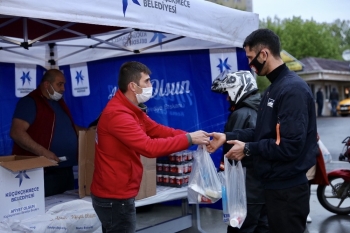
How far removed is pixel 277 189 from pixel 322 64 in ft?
121

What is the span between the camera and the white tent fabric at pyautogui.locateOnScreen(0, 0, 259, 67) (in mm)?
3449

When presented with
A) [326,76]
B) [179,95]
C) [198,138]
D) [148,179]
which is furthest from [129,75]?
[326,76]

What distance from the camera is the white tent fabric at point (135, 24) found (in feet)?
11.3

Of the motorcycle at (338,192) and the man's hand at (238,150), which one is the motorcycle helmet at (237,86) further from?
the motorcycle at (338,192)

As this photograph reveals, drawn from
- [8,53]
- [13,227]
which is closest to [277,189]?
[13,227]

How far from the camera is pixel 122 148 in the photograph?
3.20 meters

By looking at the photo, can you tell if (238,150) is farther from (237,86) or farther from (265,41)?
(237,86)

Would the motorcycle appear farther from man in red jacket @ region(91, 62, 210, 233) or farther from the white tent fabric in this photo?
man in red jacket @ region(91, 62, 210, 233)

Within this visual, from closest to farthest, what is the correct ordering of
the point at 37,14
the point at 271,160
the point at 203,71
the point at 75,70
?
the point at 271,160 < the point at 37,14 < the point at 203,71 < the point at 75,70

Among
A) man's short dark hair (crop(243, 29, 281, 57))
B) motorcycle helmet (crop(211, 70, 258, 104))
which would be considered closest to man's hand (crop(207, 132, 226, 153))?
motorcycle helmet (crop(211, 70, 258, 104))

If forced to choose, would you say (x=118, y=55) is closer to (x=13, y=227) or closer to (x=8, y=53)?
(x=8, y=53)

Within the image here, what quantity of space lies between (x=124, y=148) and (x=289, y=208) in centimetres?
117

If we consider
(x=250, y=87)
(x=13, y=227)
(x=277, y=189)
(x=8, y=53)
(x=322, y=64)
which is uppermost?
(x=322, y=64)

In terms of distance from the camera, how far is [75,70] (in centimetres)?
707
